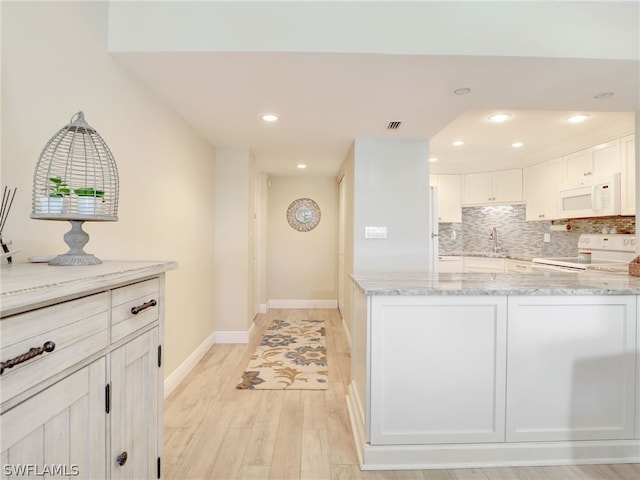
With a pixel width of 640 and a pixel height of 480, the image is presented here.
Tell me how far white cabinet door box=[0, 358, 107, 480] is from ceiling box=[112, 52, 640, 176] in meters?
1.67

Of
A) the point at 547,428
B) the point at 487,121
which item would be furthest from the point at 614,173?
the point at 547,428

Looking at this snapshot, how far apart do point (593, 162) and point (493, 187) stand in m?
1.50

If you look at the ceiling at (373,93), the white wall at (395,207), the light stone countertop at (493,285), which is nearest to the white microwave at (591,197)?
the ceiling at (373,93)

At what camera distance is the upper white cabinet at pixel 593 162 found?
3.38 metres

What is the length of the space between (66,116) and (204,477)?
6.10 ft

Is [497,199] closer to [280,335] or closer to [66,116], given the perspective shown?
[280,335]

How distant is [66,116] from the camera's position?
1482mm

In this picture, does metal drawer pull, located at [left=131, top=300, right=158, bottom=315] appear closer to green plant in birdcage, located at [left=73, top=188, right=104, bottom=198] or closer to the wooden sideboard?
the wooden sideboard

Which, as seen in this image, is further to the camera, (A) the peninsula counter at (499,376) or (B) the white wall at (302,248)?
(B) the white wall at (302,248)

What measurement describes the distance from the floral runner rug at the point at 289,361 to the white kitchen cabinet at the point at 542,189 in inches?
131

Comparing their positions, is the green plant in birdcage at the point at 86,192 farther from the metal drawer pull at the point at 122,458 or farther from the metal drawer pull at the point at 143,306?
the metal drawer pull at the point at 122,458

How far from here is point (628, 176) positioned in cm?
323

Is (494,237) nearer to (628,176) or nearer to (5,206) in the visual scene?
(628,176)

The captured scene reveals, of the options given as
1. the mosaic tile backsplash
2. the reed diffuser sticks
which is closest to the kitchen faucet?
the mosaic tile backsplash
